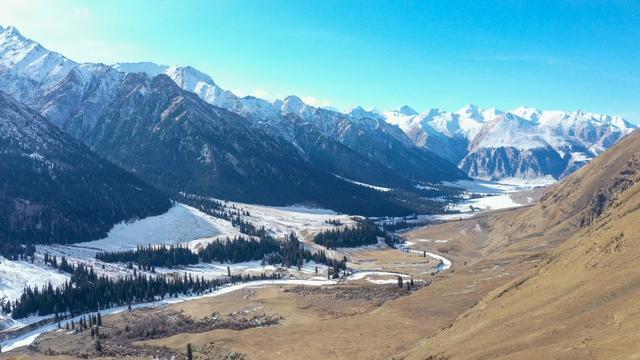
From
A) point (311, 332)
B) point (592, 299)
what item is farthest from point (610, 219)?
point (311, 332)

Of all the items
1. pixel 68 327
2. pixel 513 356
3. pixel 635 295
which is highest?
pixel 635 295

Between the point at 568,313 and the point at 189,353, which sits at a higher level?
the point at 568,313

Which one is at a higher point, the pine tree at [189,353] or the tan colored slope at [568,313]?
the tan colored slope at [568,313]

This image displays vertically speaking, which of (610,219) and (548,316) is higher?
(610,219)

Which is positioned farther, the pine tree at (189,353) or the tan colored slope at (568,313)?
the pine tree at (189,353)

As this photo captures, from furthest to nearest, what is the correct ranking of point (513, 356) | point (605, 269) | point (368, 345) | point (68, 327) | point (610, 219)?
point (68, 327)
point (610, 219)
point (368, 345)
point (605, 269)
point (513, 356)

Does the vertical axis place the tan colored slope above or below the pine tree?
above

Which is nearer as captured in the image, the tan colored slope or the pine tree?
the tan colored slope

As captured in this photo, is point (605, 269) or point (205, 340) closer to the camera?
point (605, 269)

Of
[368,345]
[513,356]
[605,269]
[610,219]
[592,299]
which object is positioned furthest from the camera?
[610,219]

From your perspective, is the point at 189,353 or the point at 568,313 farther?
the point at 189,353

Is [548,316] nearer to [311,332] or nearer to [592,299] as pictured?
[592,299]
